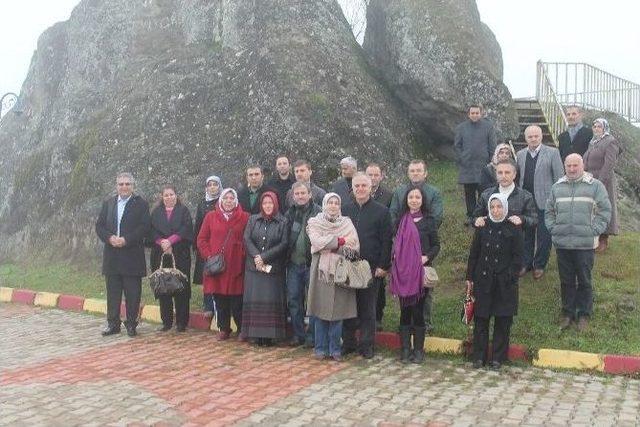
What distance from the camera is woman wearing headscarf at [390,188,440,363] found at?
23.5 feet

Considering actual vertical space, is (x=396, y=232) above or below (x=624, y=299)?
above

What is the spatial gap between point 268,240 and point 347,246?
43.5 inches

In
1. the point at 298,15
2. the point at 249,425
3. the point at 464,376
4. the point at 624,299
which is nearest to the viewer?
the point at 249,425

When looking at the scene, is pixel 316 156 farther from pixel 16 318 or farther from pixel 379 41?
pixel 16 318

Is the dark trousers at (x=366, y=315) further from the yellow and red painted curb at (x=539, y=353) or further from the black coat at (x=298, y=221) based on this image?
the black coat at (x=298, y=221)

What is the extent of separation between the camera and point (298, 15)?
1330 centimetres

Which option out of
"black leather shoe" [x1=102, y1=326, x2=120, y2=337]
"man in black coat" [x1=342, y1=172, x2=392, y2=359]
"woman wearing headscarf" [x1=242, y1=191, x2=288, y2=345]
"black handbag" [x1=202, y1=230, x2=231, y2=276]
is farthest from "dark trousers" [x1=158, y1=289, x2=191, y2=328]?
"man in black coat" [x1=342, y1=172, x2=392, y2=359]

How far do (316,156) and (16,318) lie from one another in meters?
5.52

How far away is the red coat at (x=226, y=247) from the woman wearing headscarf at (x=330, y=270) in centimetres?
122

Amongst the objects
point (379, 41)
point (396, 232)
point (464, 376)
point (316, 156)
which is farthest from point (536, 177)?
point (379, 41)

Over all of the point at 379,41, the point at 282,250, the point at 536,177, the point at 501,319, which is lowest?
the point at 501,319

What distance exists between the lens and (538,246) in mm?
8984

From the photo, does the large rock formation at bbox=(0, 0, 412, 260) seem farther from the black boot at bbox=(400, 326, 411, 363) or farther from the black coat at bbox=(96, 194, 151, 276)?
the black boot at bbox=(400, 326, 411, 363)

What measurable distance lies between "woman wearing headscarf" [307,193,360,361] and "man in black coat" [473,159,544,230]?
4.72 feet
